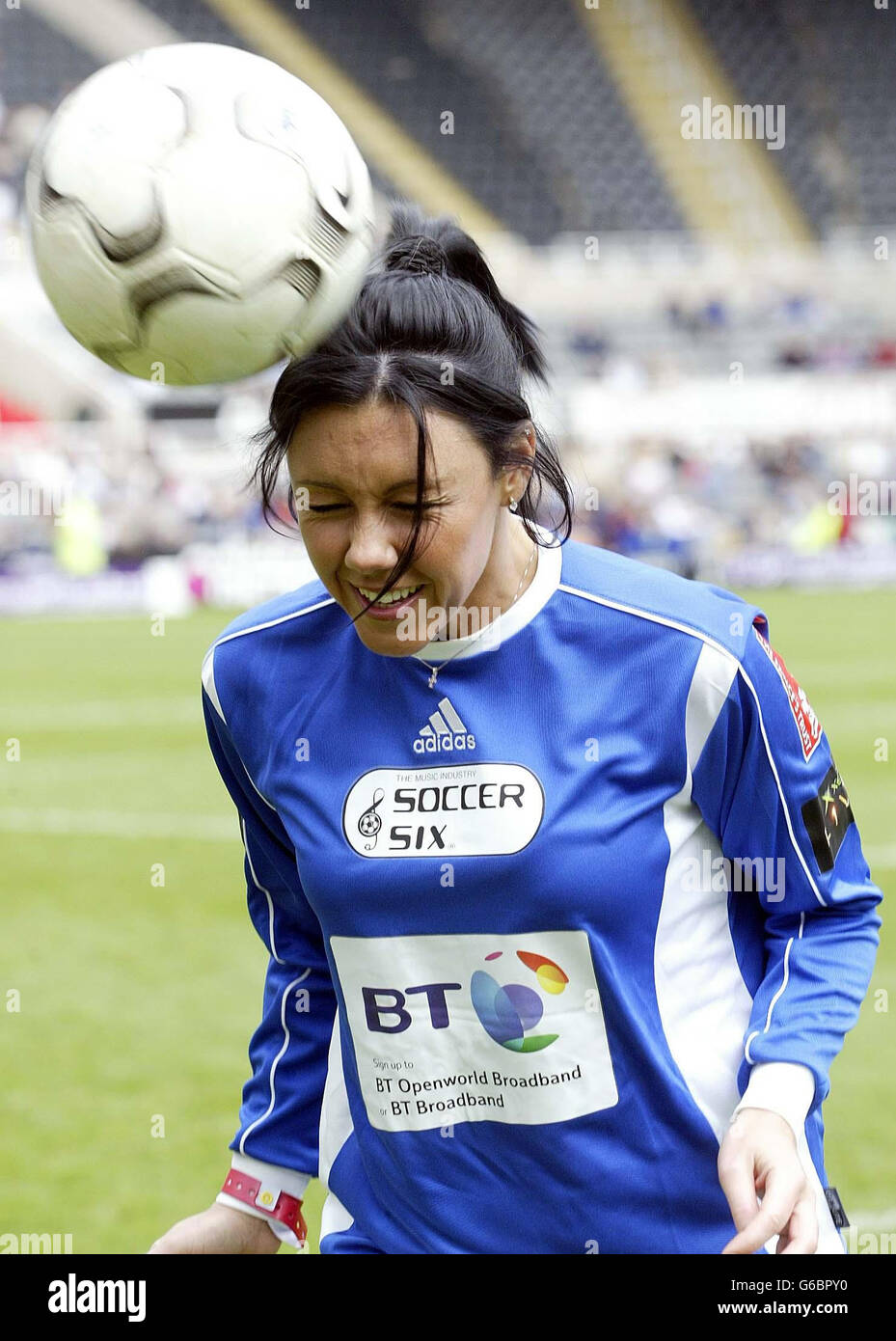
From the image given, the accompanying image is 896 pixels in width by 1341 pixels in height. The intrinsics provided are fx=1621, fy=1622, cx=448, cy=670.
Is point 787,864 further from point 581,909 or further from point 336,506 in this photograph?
point 336,506

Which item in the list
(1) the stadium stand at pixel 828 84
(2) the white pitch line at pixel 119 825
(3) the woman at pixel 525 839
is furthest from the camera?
(1) the stadium stand at pixel 828 84

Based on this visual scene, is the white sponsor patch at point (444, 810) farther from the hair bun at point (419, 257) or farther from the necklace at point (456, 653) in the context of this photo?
the hair bun at point (419, 257)

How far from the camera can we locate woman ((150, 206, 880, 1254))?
1729 millimetres


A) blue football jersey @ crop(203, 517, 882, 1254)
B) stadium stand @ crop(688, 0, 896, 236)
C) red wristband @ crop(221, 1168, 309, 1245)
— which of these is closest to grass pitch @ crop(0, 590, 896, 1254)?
red wristband @ crop(221, 1168, 309, 1245)

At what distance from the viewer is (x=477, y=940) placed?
1.79m

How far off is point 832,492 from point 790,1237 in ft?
78.9

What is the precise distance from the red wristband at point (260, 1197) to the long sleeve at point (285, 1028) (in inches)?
0.4

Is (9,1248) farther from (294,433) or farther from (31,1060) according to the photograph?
(294,433)

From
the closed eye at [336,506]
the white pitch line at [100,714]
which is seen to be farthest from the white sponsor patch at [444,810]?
the white pitch line at [100,714]

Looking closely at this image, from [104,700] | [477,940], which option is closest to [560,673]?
[477,940]

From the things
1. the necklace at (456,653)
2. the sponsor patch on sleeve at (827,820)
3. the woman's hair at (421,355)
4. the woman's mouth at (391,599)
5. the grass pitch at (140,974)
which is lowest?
the grass pitch at (140,974)

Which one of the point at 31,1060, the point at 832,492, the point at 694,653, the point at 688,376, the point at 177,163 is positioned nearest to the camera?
the point at 177,163

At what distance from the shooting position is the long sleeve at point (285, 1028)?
6.88ft

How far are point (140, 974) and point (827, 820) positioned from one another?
4582 millimetres
